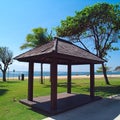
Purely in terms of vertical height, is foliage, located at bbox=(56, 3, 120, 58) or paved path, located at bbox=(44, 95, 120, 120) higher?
foliage, located at bbox=(56, 3, 120, 58)

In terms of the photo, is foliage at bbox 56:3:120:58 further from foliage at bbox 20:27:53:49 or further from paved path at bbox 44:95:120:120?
paved path at bbox 44:95:120:120

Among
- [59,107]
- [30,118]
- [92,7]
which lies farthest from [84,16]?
[30,118]

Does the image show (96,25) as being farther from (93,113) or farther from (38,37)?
(93,113)

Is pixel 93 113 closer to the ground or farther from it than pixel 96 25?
closer to the ground

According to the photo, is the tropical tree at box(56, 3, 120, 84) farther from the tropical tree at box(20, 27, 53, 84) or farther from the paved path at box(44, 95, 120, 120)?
the paved path at box(44, 95, 120, 120)

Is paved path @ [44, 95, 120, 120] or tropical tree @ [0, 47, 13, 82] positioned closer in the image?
paved path @ [44, 95, 120, 120]

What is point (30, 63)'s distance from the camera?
42.9ft

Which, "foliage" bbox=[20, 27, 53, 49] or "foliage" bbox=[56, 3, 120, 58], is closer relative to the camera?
"foliage" bbox=[56, 3, 120, 58]

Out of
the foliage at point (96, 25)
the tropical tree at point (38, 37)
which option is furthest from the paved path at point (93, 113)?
the tropical tree at point (38, 37)

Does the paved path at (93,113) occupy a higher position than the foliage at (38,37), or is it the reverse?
the foliage at (38,37)

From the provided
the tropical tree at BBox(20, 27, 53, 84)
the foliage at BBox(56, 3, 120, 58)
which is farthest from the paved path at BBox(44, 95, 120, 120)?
the tropical tree at BBox(20, 27, 53, 84)

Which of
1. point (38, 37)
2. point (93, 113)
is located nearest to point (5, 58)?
point (38, 37)

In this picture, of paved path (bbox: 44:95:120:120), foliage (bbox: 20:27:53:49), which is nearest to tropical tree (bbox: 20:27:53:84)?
foliage (bbox: 20:27:53:49)

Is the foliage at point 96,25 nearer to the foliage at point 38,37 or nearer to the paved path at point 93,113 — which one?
the foliage at point 38,37
